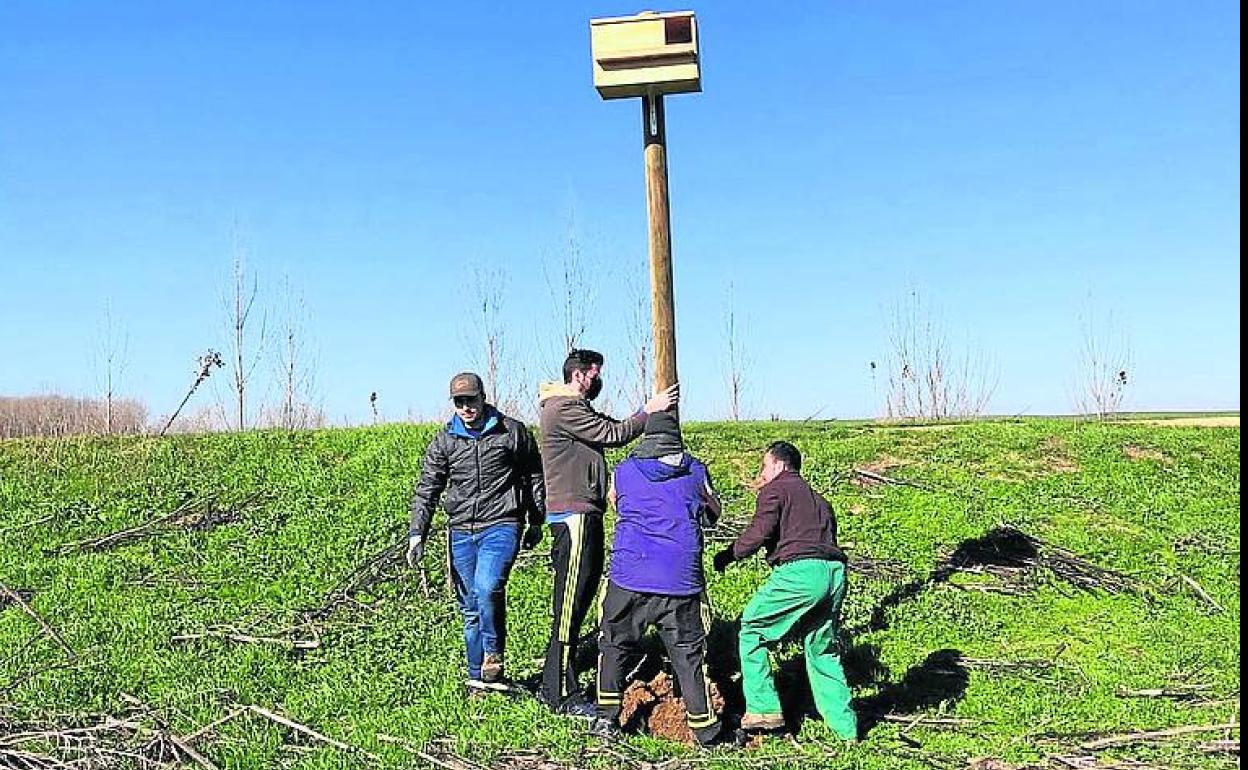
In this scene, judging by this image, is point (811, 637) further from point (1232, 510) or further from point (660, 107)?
point (1232, 510)

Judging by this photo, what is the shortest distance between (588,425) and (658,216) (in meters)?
1.31

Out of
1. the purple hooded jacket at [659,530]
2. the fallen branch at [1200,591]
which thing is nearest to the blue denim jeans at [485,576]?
the purple hooded jacket at [659,530]

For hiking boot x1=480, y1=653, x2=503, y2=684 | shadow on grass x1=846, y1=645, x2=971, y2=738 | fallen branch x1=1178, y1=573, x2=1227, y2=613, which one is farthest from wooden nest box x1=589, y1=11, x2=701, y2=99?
fallen branch x1=1178, y1=573, x2=1227, y2=613

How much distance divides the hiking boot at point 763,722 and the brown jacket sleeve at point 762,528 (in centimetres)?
87

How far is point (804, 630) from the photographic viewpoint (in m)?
6.75

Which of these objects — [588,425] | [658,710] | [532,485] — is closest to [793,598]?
[658,710]

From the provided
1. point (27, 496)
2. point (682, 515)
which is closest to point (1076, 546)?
point (682, 515)

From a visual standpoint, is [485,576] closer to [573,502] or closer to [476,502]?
[476,502]

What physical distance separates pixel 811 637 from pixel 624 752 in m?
1.22

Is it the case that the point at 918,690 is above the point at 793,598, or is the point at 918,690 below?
below

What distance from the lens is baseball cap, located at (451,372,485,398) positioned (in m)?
7.18

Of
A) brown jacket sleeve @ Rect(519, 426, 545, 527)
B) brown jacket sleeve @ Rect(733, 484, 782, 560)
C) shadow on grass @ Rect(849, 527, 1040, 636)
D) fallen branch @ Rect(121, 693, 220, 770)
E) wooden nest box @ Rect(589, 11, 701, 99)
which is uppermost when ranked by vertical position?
wooden nest box @ Rect(589, 11, 701, 99)

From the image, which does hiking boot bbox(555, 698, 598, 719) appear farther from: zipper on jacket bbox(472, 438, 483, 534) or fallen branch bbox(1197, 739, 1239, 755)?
fallen branch bbox(1197, 739, 1239, 755)

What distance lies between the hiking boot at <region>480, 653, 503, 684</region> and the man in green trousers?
153 cm
